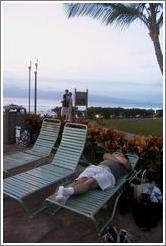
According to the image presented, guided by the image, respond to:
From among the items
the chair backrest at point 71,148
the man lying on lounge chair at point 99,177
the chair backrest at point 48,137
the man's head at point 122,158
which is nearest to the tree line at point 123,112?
the chair backrest at point 48,137

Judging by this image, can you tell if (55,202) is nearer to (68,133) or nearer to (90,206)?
(90,206)

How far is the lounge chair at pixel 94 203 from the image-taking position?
3473 mm

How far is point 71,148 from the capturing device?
535cm

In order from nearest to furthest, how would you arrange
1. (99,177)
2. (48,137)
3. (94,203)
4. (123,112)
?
1. (94,203)
2. (99,177)
3. (48,137)
4. (123,112)

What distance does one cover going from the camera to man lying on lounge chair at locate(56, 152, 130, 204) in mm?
3713

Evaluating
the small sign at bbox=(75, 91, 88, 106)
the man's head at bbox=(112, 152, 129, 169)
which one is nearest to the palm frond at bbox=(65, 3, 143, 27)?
the man's head at bbox=(112, 152, 129, 169)

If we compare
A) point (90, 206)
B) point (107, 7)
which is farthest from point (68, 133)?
point (107, 7)

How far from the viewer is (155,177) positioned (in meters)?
4.44

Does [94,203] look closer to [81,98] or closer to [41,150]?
[41,150]

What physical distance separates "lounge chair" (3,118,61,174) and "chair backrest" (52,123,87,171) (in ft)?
1.71

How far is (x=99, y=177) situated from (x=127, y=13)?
4.76m

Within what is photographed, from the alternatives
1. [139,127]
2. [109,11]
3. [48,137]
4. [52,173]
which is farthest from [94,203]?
[139,127]

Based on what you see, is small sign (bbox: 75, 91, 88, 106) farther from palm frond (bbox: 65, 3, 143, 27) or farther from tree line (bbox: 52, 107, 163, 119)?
palm frond (bbox: 65, 3, 143, 27)

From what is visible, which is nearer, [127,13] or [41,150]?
[41,150]
